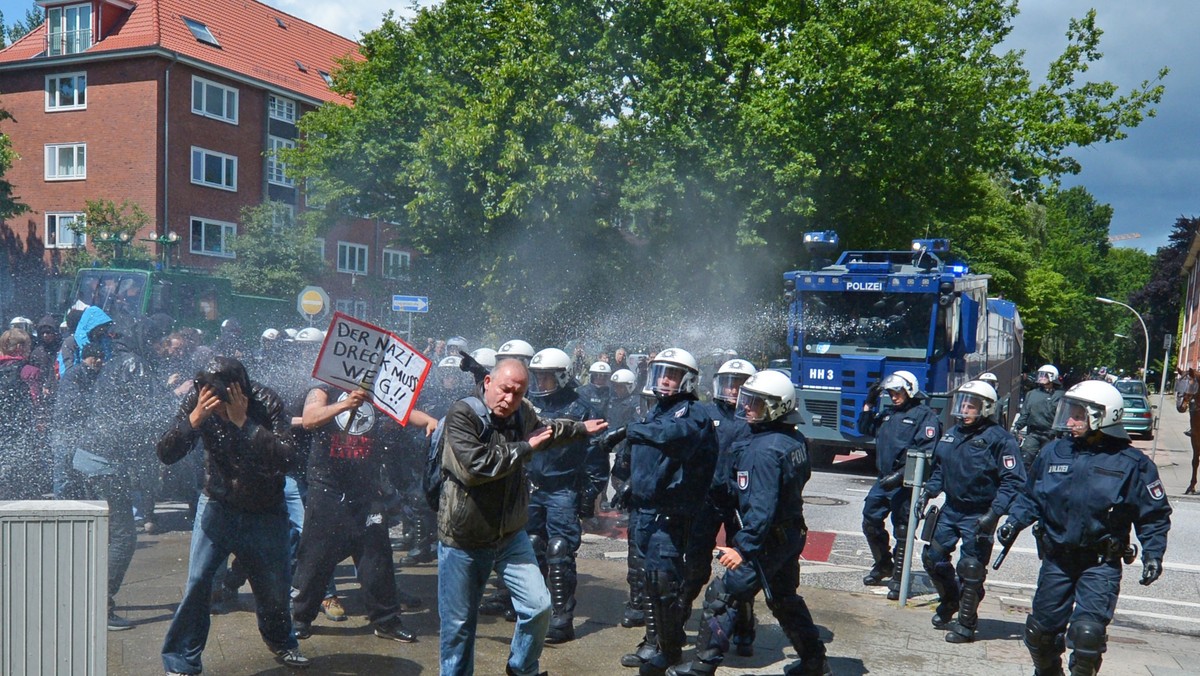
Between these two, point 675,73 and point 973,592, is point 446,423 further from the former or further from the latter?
point 675,73

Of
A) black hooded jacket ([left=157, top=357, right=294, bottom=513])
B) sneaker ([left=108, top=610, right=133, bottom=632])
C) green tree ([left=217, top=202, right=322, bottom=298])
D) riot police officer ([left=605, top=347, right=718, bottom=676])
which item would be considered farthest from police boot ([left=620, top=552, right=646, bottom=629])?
green tree ([left=217, top=202, right=322, bottom=298])

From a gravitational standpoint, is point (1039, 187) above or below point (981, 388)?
above

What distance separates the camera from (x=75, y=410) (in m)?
6.77

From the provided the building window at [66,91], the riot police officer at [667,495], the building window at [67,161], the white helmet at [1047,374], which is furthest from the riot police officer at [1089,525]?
the building window at [66,91]

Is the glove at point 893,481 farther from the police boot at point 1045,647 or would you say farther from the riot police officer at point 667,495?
the riot police officer at point 667,495

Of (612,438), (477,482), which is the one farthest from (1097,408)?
(477,482)

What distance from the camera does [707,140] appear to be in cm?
2228

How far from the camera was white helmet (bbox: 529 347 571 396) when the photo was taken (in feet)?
23.6

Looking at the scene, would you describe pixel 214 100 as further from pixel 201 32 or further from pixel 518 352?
pixel 518 352

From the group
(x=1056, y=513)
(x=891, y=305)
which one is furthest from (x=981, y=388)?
(x=891, y=305)

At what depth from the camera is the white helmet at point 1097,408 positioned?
5.41 m

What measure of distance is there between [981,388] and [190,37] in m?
36.1

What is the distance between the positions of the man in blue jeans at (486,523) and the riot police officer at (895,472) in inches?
161

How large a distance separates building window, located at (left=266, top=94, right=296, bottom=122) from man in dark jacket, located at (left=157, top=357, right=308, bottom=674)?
36543 mm
